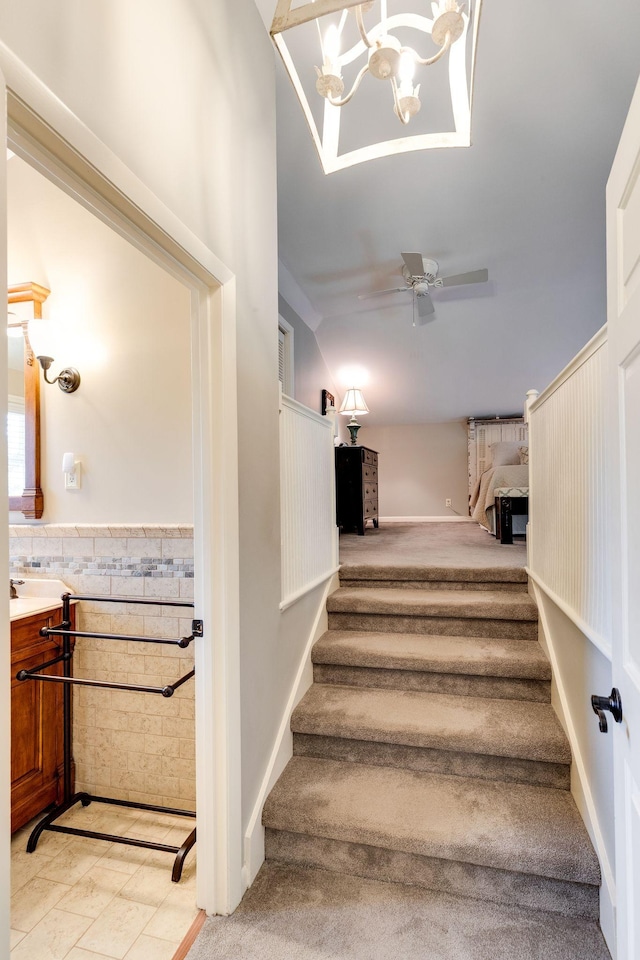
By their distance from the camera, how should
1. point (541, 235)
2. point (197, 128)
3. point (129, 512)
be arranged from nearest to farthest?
point (197, 128)
point (129, 512)
point (541, 235)

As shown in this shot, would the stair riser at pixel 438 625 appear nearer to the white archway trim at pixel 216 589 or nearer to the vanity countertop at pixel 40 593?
the white archway trim at pixel 216 589

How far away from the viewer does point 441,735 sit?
1.85 meters

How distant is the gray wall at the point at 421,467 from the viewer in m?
7.12

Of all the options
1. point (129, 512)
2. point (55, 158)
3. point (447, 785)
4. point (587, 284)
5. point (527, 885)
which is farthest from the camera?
point (587, 284)

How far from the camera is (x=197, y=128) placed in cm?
133

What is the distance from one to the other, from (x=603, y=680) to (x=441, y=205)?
3.30m

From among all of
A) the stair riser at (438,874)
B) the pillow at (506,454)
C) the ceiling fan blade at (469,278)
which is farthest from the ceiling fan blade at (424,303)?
the stair riser at (438,874)

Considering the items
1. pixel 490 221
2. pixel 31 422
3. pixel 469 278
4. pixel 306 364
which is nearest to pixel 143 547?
pixel 31 422

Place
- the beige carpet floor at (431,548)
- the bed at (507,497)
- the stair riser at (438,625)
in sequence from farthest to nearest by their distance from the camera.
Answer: the bed at (507,497)
the beige carpet floor at (431,548)
the stair riser at (438,625)

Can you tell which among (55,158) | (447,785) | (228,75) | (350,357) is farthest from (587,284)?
(55,158)

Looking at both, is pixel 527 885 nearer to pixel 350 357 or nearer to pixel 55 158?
pixel 55 158

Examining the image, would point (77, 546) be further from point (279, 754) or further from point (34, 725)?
point (279, 754)

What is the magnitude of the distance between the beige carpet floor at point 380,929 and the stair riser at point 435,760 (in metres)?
0.40

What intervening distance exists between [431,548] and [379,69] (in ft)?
10.7
